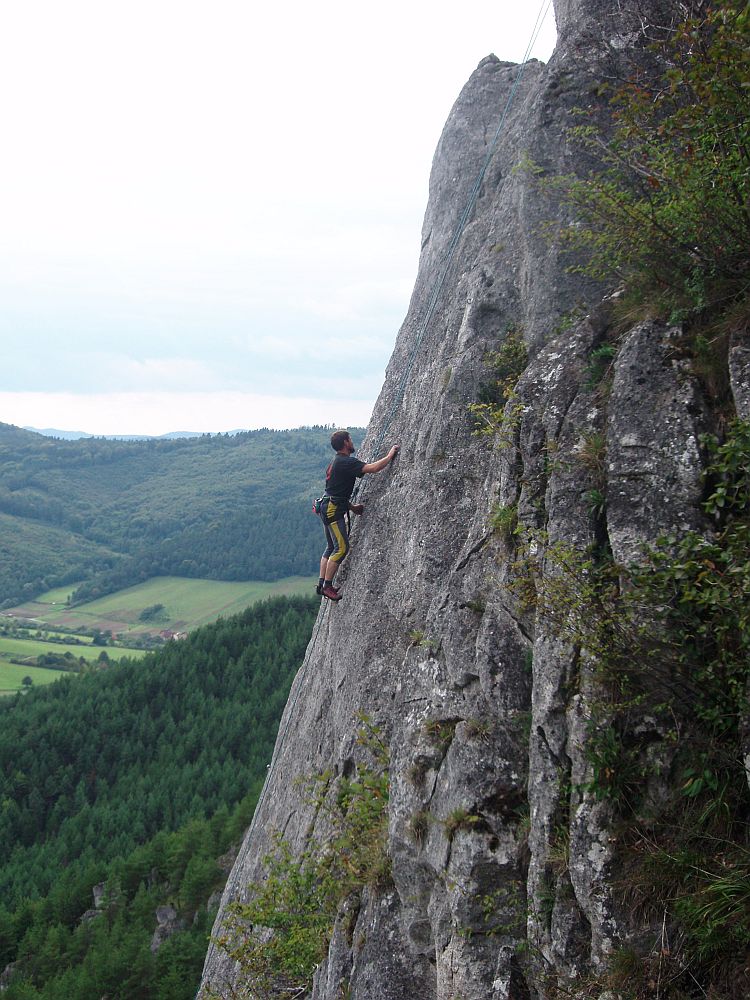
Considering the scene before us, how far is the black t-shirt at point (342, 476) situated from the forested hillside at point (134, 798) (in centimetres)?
3655

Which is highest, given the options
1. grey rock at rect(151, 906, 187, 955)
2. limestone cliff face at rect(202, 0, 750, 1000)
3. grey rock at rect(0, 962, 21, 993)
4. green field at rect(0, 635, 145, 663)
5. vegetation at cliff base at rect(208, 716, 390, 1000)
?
limestone cliff face at rect(202, 0, 750, 1000)

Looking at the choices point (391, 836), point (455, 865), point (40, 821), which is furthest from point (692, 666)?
point (40, 821)

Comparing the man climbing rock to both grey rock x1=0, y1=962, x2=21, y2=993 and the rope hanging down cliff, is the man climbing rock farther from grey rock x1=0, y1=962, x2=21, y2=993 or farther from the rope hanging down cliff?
grey rock x1=0, y1=962, x2=21, y2=993


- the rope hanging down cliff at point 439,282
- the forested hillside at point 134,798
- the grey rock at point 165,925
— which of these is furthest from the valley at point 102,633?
the rope hanging down cliff at point 439,282

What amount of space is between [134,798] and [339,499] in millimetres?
78724

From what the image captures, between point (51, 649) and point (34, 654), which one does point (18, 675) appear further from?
point (51, 649)

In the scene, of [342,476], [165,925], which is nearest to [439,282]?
[342,476]

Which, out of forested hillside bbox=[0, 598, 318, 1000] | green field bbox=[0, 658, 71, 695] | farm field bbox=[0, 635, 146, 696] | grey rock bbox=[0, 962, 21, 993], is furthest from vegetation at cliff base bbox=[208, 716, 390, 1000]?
green field bbox=[0, 658, 71, 695]

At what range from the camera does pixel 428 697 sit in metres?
9.20

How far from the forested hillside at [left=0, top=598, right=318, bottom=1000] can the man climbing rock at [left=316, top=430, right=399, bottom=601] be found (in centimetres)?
3521

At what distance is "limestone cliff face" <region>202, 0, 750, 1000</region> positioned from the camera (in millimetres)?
6457

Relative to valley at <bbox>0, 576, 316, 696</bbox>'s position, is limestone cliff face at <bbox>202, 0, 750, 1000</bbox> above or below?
above

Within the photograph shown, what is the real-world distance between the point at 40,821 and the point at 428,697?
295ft

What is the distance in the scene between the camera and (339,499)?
518 inches
